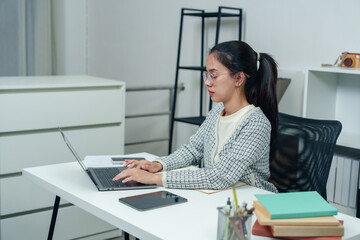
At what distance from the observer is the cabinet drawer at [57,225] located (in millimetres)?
2672

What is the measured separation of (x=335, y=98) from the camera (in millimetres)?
2797

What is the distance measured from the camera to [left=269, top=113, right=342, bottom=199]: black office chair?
6.04 feet

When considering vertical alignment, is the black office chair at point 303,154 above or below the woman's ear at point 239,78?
below

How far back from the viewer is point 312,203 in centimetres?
127

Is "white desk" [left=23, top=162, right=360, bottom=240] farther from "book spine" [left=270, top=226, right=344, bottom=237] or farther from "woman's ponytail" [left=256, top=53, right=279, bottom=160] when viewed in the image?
"woman's ponytail" [left=256, top=53, right=279, bottom=160]

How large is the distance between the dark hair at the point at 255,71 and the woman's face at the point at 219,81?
2 cm

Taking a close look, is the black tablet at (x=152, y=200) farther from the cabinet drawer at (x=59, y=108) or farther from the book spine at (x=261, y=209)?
the cabinet drawer at (x=59, y=108)

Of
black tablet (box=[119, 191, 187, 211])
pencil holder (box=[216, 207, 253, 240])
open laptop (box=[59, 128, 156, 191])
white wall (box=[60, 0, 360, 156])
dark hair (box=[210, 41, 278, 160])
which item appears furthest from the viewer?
white wall (box=[60, 0, 360, 156])

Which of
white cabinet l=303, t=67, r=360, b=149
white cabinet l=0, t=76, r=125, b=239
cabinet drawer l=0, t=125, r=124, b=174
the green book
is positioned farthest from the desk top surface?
the green book

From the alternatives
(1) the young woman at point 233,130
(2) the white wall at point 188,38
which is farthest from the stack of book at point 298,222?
(2) the white wall at point 188,38

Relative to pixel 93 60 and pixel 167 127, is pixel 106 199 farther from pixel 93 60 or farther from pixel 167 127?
pixel 93 60

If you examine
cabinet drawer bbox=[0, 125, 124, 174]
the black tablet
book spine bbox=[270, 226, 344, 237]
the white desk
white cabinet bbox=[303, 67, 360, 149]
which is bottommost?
cabinet drawer bbox=[0, 125, 124, 174]

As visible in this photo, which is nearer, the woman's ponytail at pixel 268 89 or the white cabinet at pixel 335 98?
the woman's ponytail at pixel 268 89

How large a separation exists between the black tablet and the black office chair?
593mm
